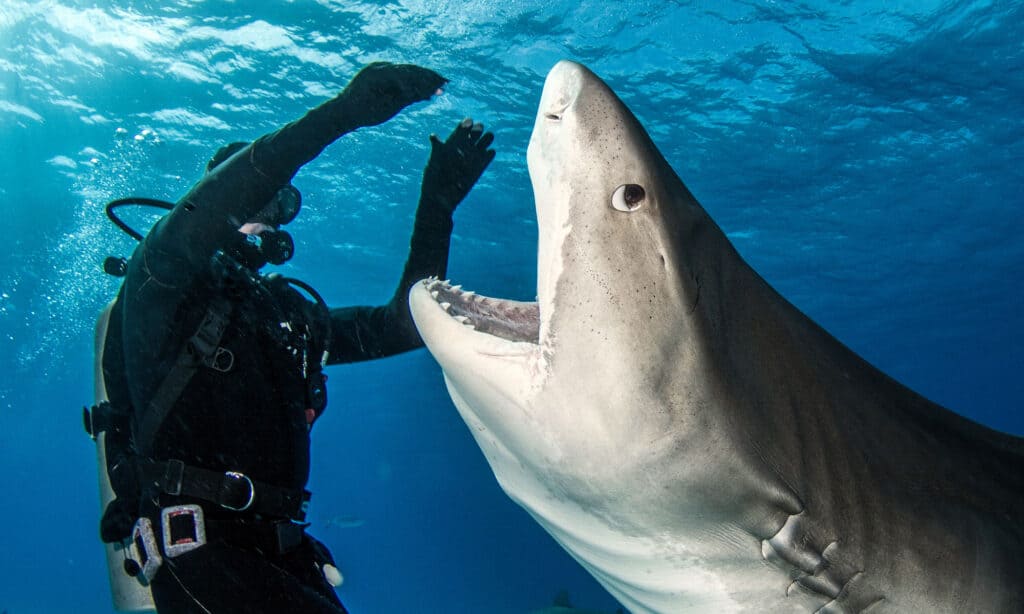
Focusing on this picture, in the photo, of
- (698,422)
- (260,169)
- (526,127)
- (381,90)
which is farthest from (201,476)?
(526,127)

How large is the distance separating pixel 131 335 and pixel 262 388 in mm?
641

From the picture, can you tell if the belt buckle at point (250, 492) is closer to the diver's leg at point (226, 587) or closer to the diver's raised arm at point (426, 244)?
the diver's leg at point (226, 587)

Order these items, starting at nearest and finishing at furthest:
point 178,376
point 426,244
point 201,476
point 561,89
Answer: point 561,89 < point 201,476 < point 178,376 < point 426,244

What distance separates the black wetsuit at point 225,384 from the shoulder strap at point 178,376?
0.11ft

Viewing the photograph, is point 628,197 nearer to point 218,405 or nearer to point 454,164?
point 218,405

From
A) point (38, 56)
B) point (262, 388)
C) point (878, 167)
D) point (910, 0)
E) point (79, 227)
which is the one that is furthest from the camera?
point (79, 227)

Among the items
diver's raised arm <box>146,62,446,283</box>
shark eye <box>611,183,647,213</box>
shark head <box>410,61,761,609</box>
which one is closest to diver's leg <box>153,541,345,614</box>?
diver's raised arm <box>146,62,446,283</box>

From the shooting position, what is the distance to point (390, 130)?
15.8 meters

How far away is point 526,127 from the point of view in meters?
15.9

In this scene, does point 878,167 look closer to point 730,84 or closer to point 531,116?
point 730,84

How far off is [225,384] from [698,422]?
235 cm

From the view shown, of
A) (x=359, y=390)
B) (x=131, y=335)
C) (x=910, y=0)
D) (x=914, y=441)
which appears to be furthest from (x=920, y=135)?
(x=359, y=390)

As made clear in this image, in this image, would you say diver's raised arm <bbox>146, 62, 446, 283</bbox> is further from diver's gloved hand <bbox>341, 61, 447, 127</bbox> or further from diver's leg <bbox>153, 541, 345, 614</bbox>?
diver's leg <bbox>153, 541, 345, 614</bbox>

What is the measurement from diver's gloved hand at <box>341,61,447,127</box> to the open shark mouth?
1.37 metres
